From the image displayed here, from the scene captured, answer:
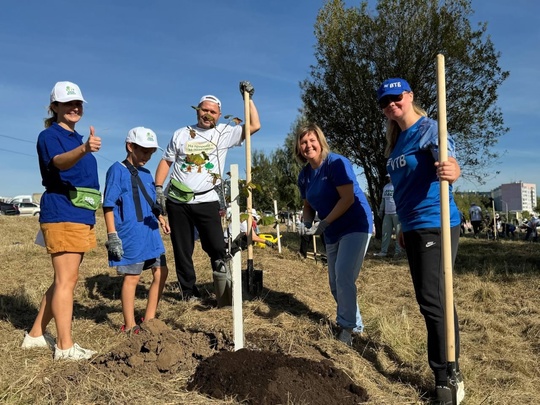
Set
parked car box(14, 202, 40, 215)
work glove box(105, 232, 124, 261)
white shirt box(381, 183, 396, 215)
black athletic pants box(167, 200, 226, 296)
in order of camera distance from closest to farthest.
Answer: work glove box(105, 232, 124, 261), black athletic pants box(167, 200, 226, 296), white shirt box(381, 183, 396, 215), parked car box(14, 202, 40, 215)

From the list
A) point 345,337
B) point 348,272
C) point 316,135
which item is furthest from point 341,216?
point 345,337

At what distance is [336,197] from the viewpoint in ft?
12.0

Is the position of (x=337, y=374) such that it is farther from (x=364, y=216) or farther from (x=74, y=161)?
(x=74, y=161)

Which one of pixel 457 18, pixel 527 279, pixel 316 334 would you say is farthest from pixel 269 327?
pixel 457 18

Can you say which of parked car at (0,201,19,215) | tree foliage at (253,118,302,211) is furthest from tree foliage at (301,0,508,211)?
parked car at (0,201,19,215)

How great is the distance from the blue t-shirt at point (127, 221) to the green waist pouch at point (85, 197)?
373mm

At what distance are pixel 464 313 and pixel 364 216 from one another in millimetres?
2057

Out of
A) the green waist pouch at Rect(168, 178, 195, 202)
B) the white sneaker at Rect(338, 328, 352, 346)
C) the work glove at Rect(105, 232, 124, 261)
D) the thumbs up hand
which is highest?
the thumbs up hand

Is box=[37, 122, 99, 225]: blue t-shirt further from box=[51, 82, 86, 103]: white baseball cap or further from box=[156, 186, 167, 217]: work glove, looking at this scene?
box=[156, 186, 167, 217]: work glove

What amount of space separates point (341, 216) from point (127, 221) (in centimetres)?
174

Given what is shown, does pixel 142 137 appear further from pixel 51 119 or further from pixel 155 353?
pixel 155 353

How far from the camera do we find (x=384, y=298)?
5.65 metres

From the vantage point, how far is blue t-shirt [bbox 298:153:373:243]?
354 centimetres

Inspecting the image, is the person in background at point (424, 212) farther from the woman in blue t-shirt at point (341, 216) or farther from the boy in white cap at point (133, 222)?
the boy in white cap at point (133, 222)
